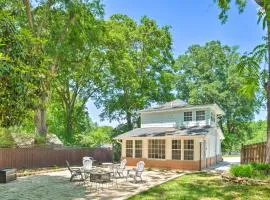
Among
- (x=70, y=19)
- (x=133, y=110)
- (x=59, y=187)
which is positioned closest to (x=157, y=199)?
(x=59, y=187)

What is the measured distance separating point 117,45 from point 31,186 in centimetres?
2278

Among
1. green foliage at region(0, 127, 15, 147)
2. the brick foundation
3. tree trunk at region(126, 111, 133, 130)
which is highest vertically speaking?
tree trunk at region(126, 111, 133, 130)

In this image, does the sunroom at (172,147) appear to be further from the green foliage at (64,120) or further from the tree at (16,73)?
the tree at (16,73)

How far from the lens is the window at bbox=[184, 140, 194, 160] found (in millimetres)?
25556

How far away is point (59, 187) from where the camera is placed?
1631 cm

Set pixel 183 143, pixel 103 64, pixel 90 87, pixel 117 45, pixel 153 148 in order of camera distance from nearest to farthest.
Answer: pixel 183 143
pixel 153 148
pixel 117 45
pixel 103 64
pixel 90 87

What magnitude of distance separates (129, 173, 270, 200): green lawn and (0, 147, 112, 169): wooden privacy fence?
40.3ft

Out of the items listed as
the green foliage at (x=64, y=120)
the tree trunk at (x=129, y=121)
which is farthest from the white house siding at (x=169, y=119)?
the green foliage at (x=64, y=120)

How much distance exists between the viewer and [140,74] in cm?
4222

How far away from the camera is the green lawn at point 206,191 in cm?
1339

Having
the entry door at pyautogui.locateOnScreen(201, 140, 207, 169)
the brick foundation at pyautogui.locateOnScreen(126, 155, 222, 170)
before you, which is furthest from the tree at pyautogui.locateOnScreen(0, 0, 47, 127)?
the entry door at pyautogui.locateOnScreen(201, 140, 207, 169)

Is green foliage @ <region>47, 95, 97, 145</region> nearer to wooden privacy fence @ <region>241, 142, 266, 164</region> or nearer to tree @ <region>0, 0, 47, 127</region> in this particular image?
wooden privacy fence @ <region>241, 142, 266, 164</region>

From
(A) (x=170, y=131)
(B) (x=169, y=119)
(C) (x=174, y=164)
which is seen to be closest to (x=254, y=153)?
(C) (x=174, y=164)

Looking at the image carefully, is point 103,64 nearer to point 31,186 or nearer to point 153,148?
point 153,148
